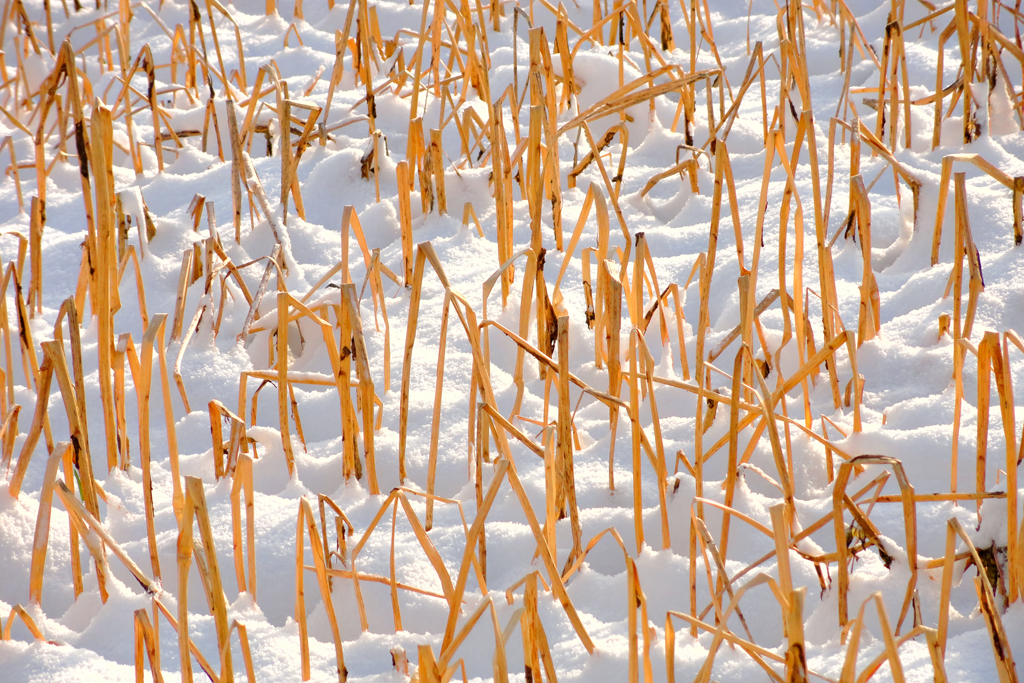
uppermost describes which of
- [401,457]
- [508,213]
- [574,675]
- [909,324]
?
[508,213]

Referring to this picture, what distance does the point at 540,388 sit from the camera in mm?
1282

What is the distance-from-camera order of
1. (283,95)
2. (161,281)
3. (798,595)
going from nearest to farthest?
(798,595) → (161,281) → (283,95)

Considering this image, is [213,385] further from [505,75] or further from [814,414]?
[505,75]

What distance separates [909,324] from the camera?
1.29 meters

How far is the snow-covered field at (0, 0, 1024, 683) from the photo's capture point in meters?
0.85

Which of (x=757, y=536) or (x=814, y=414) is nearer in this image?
(x=757, y=536)

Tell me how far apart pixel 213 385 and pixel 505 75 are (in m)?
1.15

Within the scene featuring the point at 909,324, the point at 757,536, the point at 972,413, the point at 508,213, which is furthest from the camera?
the point at 508,213

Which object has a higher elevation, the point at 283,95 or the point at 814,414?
the point at 283,95

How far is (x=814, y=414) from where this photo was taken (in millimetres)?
1180

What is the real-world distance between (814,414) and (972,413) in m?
0.20

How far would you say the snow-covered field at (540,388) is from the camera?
0.85 meters

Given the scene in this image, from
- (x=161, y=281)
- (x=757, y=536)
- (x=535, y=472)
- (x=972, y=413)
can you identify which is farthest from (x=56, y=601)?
(x=972, y=413)

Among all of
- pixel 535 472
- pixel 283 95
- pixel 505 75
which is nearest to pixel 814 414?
pixel 535 472
